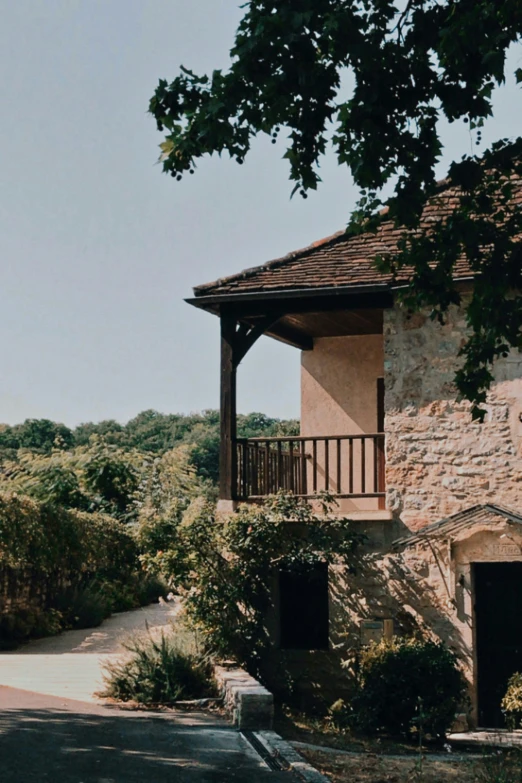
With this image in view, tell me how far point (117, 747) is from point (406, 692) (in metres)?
4.28

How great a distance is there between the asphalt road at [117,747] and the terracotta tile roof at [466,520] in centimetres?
415

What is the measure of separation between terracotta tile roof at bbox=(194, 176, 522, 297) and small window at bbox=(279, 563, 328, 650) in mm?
4132

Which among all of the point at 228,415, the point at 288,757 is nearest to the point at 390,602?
the point at 228,415

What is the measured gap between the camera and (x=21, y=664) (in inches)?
574

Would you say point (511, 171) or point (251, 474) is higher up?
point (511, 171)

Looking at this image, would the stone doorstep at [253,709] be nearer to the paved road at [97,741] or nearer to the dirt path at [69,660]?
the paved road at [97,741]

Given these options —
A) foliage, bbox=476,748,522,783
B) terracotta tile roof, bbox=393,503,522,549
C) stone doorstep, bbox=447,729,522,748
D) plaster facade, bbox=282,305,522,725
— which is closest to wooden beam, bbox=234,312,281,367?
plaster facade, bbox=282,305,522,725

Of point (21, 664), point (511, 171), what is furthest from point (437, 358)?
point (21, 664)

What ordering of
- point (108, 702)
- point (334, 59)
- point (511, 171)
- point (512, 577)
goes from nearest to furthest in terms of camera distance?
point (334, 59) → point (511, 171) → point (108, 702) → point (512, 577)

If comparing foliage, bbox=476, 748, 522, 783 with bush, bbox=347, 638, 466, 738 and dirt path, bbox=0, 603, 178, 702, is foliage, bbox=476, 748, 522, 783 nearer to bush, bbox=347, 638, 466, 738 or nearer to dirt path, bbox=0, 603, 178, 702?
bush, bbox=347, 638, 466, 738

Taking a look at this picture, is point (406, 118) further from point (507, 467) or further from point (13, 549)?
point (13, 549)

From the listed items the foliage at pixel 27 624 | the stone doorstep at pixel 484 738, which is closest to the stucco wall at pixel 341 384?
the stone doorstep at pixel 484 738

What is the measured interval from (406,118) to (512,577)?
7252mm

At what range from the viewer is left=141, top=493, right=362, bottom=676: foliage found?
1377cm
